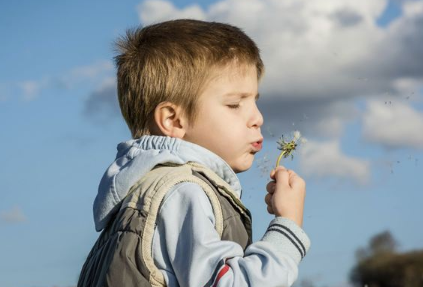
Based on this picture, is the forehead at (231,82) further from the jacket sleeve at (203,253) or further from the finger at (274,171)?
the jacket sleeve at (203,253)

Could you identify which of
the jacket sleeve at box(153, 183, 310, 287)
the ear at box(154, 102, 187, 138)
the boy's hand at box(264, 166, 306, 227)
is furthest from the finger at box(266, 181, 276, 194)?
the ear at box(154, 102, 187, 138)

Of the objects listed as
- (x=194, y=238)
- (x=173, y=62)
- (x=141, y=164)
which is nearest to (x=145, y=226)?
(x=194, y=238)

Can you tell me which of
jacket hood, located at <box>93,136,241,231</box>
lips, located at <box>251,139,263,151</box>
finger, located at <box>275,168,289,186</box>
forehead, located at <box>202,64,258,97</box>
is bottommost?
jacket hood, located at <box>93,136,241,231</box>

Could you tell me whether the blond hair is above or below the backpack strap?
above

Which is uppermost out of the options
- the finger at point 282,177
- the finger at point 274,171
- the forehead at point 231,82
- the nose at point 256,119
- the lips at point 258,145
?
the forehead at point 231,82

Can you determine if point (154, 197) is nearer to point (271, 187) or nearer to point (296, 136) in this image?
point (271, 187)

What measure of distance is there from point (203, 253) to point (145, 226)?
0.31 meters

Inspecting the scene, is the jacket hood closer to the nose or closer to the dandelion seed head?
the nose

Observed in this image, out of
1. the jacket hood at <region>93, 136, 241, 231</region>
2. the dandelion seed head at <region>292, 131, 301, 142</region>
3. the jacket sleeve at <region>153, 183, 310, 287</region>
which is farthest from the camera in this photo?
the dandelion seed head at <region>292, 131, 301, 142</region>

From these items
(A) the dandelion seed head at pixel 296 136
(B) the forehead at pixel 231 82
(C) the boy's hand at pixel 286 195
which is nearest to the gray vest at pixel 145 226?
(C) the boy's hand at pixel 286 195

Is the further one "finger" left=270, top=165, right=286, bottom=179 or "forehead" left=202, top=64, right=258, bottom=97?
"finger" left=270, top=165, right=286, bottom=179

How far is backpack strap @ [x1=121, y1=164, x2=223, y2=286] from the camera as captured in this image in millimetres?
3777

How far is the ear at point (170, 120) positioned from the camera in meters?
4.30

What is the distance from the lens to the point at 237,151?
4.28m
